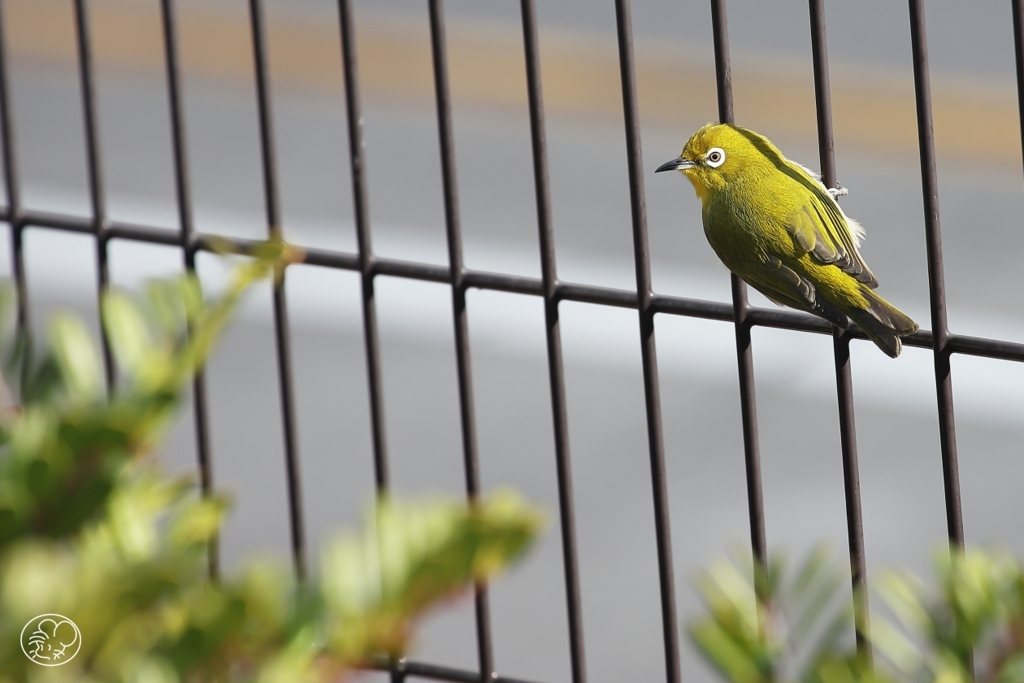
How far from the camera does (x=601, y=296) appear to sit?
2.36 m

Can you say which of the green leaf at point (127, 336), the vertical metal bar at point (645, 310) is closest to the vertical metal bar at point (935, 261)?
the vertical metal bar at point (645, 310)

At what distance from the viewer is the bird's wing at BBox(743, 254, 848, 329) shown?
2.50 meters

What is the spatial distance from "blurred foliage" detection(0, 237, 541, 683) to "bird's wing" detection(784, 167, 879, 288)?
152 cm

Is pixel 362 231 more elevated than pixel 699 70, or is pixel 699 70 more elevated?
pixel 699 70

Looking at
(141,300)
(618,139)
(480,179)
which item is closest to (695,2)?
(618,139)

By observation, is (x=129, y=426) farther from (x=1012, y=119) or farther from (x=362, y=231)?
(x=1012, y=119)

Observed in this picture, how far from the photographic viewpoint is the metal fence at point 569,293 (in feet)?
6.86

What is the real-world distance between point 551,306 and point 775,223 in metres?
0.52

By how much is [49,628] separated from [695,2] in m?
12.9

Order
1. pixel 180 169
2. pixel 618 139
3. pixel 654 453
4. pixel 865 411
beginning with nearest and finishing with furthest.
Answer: pixel 654 453, pixel 180 169, pixel 865 411, pixel 618 139

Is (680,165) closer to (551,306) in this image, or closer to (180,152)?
(551,306)

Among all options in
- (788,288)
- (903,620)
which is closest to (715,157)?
(788,288)

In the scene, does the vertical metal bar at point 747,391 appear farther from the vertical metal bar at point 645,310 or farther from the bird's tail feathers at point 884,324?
the bird's tail feathers at point 884,324

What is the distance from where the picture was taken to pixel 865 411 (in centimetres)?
707
